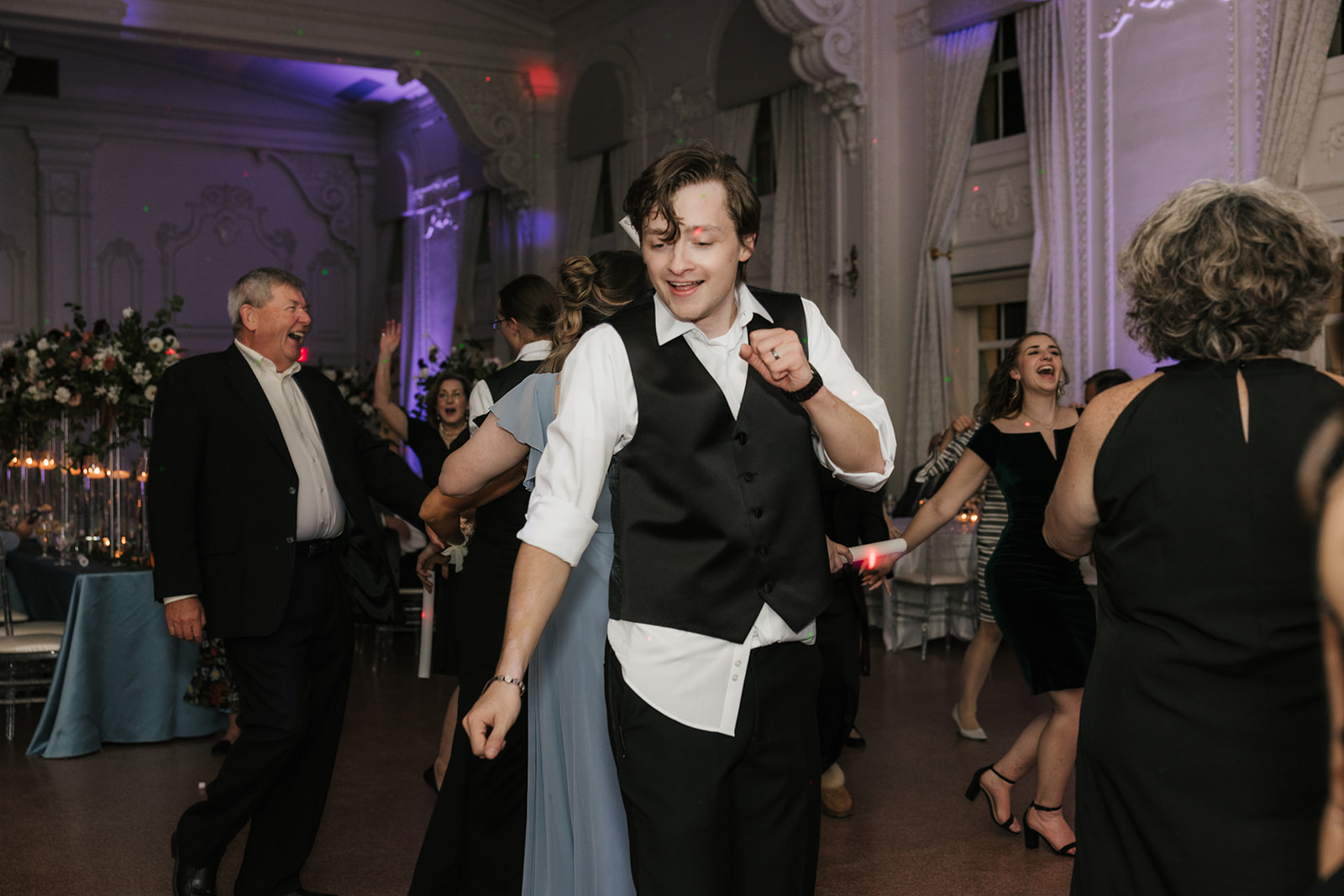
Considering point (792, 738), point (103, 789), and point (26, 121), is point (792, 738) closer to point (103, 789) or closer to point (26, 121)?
point (103, 789)

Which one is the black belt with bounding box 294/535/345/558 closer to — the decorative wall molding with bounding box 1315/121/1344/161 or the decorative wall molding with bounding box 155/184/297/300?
the decorative wall molding with bounding box 1315/121/1344/161

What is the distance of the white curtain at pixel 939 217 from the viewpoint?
27.1 feet

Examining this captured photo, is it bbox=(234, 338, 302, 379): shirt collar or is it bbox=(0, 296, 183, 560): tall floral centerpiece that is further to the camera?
bbox=(0, 296, 183, 560): tall floral centerpiece

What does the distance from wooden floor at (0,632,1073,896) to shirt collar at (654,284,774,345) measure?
6.82 feet

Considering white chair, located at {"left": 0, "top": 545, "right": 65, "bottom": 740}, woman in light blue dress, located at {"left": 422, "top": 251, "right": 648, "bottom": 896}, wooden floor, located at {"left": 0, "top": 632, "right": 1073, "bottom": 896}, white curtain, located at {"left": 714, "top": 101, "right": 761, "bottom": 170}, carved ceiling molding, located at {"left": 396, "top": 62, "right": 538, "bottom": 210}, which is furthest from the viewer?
carved ceiling molding, located at {"left": 396, "top": 62, "right": 538, "bottom": 210}

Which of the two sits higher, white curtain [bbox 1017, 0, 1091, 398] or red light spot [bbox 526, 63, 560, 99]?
red light spot [bbox 526, 63, 560, 99]

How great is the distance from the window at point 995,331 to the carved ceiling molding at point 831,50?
4.90 ft

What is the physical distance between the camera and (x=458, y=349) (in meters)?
9.10

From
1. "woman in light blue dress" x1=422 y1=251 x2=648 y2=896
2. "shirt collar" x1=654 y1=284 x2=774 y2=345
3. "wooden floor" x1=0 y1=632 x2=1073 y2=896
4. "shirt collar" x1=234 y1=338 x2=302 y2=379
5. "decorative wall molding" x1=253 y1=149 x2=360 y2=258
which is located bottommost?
"wooden floor" x1=0 y1=632 x2=1073 y2=896

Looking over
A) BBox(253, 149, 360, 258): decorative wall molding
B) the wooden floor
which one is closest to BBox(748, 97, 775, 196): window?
the wooden floor

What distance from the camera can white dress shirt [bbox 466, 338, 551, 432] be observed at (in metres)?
3.16

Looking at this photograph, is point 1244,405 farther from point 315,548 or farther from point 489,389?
point 315,548

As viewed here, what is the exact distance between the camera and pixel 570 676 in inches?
87.0

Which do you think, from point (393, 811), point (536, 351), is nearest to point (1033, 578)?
point (536, 351)
